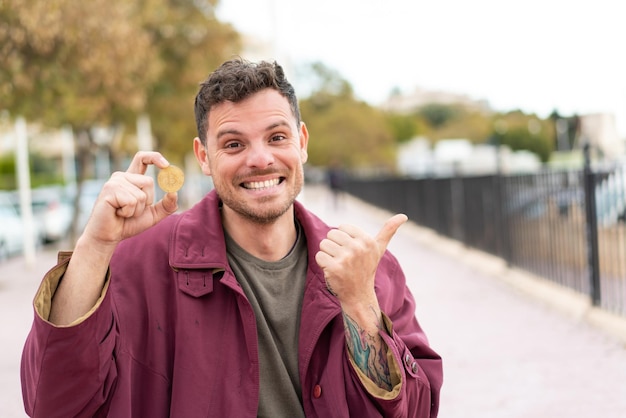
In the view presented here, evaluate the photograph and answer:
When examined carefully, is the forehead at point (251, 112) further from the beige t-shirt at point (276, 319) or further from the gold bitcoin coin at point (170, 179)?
the beige t-shirt at point (276, 319)

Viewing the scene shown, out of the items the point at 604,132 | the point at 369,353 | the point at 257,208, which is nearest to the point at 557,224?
the point at 257,208

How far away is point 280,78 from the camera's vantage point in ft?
9.17

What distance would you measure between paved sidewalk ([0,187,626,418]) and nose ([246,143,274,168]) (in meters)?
3.31

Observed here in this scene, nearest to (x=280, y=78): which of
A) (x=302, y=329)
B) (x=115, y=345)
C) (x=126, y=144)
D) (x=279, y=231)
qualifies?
(x=279, y=231)

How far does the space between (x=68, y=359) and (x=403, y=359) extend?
99 cm

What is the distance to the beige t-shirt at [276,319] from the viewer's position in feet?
8.45

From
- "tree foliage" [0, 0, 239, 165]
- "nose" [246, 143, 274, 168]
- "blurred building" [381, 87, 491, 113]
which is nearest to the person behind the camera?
"nose" [246, 143, 274, 168]

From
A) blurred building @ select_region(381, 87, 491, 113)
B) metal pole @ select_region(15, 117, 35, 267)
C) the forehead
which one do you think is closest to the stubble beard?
the forehead

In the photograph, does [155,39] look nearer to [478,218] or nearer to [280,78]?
[478,218]

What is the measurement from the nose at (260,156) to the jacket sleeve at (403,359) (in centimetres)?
54

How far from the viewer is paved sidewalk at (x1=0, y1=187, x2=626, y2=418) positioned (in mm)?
5562

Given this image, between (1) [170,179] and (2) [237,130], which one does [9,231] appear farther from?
(2) [237,130]

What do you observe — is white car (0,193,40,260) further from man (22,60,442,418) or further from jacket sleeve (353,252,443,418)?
jacket sleeve (353,252,443,418)

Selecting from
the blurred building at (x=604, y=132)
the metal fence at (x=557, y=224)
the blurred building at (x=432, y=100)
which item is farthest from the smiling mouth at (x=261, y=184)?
the blurred building at (x=432, y=100)
